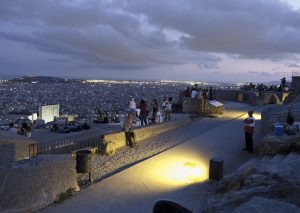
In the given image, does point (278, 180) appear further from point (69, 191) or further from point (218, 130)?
point (218, 130)

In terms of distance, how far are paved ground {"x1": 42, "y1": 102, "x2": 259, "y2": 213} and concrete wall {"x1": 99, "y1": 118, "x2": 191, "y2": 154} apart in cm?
217

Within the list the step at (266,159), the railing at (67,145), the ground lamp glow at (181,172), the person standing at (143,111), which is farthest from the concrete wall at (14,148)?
the person standing at (143,111)

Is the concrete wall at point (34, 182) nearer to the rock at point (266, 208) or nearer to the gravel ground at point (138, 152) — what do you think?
the gravel ground at point (138, 152)

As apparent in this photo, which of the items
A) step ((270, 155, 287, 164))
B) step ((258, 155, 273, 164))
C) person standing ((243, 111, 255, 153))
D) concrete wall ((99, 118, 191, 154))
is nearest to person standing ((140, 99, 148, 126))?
concrete wall ((99, 118, 191, 154))

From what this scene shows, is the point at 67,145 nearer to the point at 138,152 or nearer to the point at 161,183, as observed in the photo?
the point at 138,152

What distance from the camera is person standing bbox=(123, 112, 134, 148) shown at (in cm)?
1382

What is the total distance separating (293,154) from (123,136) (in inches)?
302

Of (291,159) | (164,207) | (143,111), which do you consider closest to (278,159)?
(291,159)

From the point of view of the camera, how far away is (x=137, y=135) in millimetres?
15500

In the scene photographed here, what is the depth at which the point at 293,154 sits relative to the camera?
8172 mm

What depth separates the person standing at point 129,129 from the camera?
45.3 feet

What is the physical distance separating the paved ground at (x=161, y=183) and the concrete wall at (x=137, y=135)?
2.17 m

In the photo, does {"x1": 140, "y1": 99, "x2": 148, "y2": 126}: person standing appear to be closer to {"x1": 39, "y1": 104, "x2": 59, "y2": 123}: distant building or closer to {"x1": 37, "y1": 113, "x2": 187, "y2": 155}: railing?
{"x1": 37, "y1": 113, "x2": 187, "y2": 155}: railing

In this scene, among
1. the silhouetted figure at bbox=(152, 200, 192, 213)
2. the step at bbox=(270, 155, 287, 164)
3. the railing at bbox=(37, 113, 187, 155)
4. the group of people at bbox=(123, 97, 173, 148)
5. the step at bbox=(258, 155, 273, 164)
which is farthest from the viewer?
the group of people at bbox=(123, 97, 173, 148)
